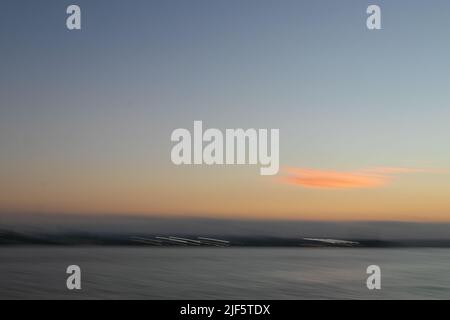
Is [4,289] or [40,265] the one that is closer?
[4,289]

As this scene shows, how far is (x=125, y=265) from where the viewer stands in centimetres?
2089
